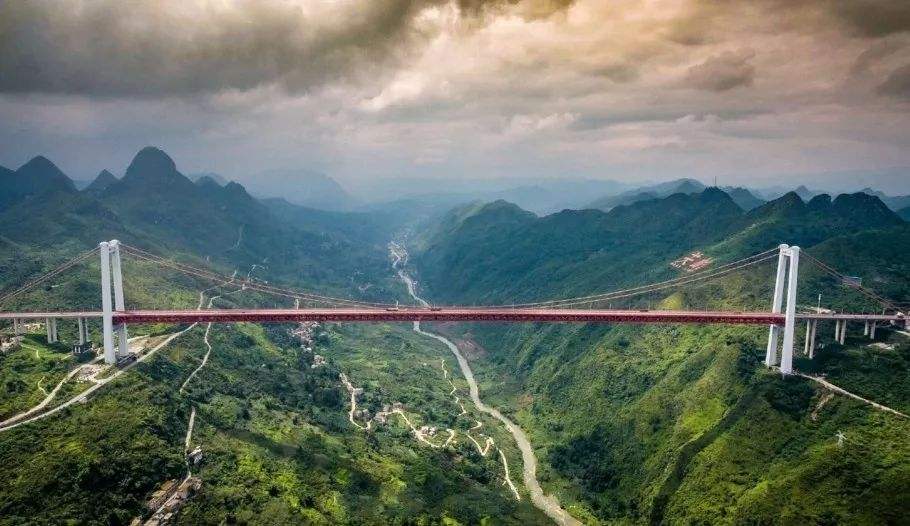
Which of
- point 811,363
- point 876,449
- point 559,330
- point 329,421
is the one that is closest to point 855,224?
point 559,330

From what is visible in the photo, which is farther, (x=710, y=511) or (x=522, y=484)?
(x=522, y=484)

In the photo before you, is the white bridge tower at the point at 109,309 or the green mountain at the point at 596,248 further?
the green mountain at the point at 596,248

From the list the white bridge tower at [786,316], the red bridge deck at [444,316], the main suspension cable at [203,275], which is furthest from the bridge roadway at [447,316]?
the main suspension cable at [203,275]

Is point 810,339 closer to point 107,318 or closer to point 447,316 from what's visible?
point 447,316

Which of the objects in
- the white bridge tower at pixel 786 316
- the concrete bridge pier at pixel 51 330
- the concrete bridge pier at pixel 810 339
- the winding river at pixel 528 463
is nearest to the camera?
the white bridge tower at pixel 786 316

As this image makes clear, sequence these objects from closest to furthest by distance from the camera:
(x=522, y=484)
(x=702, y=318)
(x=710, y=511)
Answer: (x=710, y=511), (x=702, y=318), (x=522, y=484)

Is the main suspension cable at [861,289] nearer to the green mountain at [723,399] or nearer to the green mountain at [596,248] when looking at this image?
the green mountain at [723,399]

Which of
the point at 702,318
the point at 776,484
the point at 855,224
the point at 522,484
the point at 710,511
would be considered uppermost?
the point at 855,224

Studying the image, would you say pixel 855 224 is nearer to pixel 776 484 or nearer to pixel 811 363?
pixel 811 363

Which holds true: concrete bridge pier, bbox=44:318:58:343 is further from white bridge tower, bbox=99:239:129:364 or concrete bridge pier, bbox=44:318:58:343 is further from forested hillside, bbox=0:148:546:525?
white bridge tower, bbox=99:239:129:364
